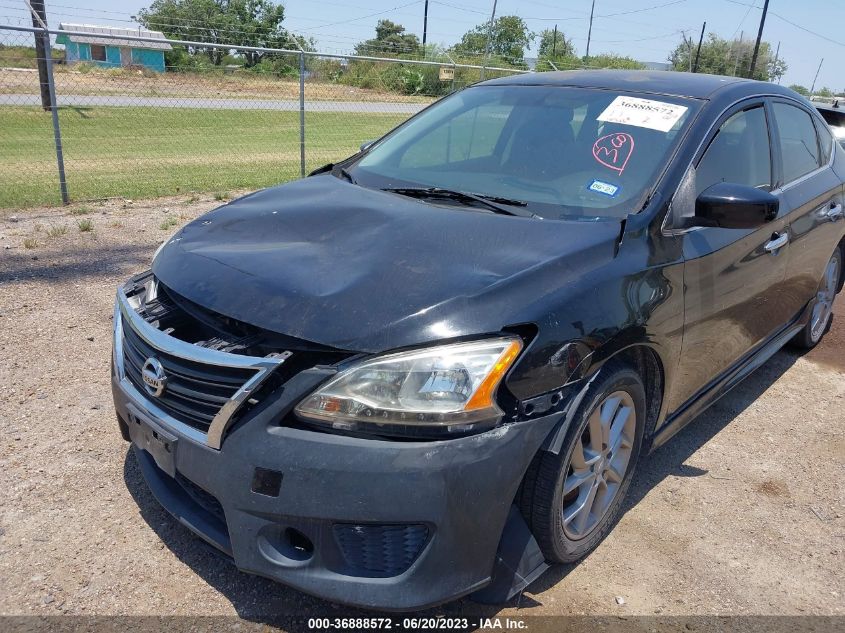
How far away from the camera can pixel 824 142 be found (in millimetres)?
4676

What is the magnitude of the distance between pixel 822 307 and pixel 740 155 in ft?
6.92

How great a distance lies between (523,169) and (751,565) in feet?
6.07

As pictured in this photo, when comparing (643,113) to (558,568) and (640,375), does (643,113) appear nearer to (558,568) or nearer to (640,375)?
(640,375)

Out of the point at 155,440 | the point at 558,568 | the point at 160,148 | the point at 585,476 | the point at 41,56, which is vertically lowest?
the point at 160,148

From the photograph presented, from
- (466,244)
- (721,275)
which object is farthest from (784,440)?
(466,244)

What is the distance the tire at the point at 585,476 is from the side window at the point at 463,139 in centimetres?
147

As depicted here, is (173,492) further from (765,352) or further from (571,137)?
(765,352)

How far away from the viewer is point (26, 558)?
2.58 m

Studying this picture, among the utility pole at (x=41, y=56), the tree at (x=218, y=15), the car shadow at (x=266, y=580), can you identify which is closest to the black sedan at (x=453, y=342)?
the car shadow at (x=266, y=580)

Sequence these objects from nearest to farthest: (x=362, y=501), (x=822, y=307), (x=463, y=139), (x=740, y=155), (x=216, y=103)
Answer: (x=362, y=501) → (x=740, y=155) → (x=463, y=139) → (x=822, y=307) → (x=216, y=103)

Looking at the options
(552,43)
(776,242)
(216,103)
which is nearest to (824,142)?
(776,242)

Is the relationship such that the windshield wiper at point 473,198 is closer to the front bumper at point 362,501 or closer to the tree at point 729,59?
the front bumper at point 362,501

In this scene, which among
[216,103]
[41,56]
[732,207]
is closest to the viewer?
[732,207]

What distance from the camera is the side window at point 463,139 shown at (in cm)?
361
